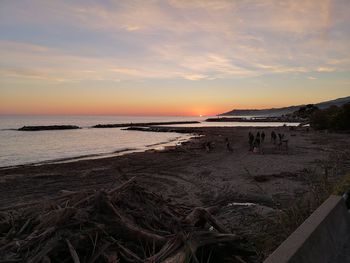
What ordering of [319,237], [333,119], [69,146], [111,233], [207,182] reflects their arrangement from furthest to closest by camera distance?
[333,119] < [69,146] < [207,182] < [111,233] < [319,237]

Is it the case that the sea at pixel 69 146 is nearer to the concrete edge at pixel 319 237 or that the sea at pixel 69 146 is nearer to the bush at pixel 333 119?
the bush at pixel 333 119

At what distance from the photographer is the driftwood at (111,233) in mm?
4344

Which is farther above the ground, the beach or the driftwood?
the driftwood

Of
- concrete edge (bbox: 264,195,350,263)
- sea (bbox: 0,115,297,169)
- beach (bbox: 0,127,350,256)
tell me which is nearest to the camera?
concrete edge (bbox: 264,195,350,263)

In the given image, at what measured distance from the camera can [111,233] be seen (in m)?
4.73

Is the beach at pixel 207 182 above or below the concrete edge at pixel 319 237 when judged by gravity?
below

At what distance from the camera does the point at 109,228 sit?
15.5ft

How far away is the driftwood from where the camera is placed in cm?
434

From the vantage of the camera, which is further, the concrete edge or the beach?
the beach

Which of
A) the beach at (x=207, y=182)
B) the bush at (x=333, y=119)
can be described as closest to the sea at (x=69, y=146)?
the beach at (x=207, y=182)

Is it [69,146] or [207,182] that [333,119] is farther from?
[207,182]

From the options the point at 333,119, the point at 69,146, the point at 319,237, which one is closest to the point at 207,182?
the point at 319,237

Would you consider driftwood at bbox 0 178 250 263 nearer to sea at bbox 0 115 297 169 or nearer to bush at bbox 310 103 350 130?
sea at bbox 0 115 297 169

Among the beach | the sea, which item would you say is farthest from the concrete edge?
the sea
